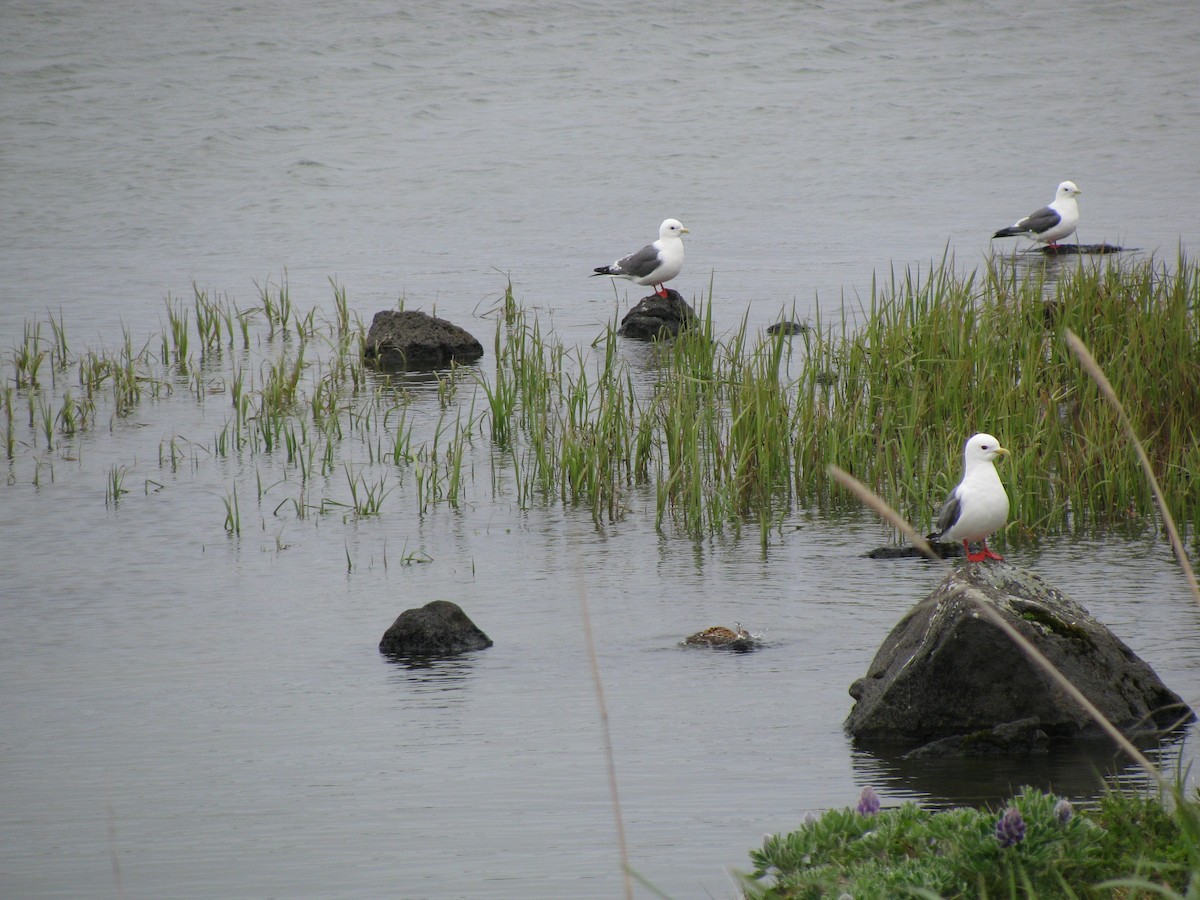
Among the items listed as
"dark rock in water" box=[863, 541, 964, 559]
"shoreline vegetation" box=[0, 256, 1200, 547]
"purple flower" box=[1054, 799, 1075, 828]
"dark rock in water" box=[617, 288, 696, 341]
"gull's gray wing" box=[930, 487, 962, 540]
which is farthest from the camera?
"dark rock in water" box=[617, 288, 696, 341]

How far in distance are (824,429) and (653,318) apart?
22.0ft

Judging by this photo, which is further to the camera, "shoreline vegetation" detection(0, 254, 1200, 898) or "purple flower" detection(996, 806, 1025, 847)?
"shoreline vegetation" detection(0, 254, 1200, 898)

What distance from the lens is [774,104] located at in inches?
1735

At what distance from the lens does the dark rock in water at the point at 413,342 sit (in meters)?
15.1

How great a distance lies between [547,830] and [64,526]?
5.89 metres

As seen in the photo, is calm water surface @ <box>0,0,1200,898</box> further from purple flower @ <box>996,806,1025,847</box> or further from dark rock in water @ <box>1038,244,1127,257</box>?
purple flower @ <box>996,806,1025,847</box>

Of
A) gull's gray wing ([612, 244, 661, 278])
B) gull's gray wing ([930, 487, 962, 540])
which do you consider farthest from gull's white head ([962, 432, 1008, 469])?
gull's gray wing ([612, 244, 661, 278])

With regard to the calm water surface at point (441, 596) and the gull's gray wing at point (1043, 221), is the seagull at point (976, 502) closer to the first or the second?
the calm water surface at point (441, 596)

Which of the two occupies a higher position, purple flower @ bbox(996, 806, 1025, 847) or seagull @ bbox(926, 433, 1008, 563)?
purple flower @ bbox(996, 806, 1025, 847)

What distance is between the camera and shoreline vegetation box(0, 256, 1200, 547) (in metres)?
9.36

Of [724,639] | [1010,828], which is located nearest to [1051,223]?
[724,639]

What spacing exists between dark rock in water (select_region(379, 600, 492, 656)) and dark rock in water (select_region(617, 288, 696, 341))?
921cm

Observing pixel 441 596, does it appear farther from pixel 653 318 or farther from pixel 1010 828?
pixel 653 318

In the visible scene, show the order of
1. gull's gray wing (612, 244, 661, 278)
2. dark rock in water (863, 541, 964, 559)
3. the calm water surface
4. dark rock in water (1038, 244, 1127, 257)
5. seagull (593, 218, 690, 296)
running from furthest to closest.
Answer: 1. dark rock in water (1038, 244, 1127, 257)
2. gull's gray wing (612, 244, 661, 278)
3. seagull (593, 218, 690, 296)
4. dark rock in water (863, 541, 964, 559)
5. the calm water surface
